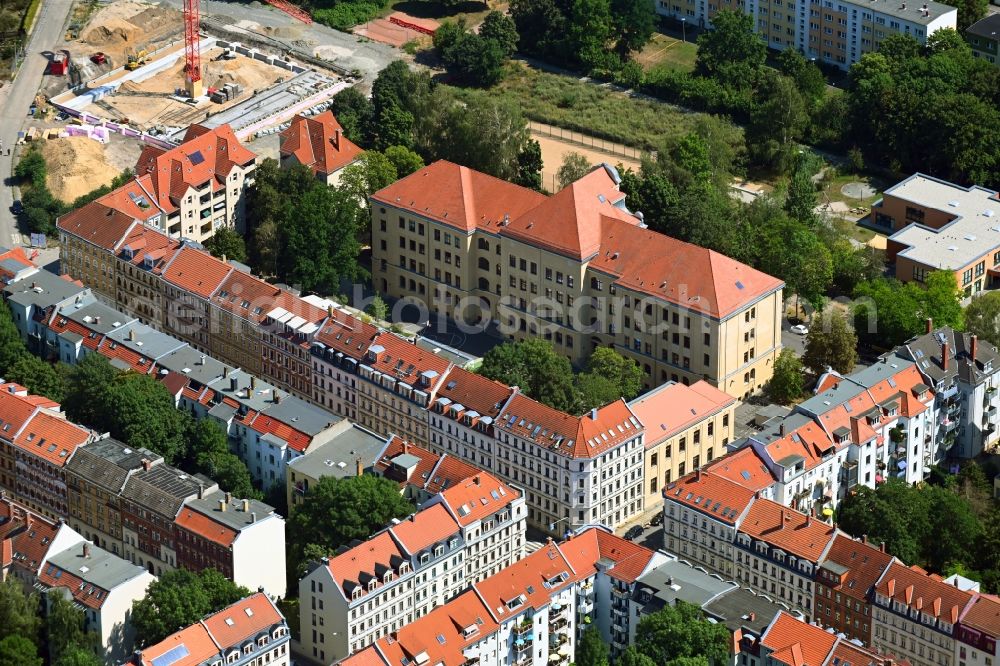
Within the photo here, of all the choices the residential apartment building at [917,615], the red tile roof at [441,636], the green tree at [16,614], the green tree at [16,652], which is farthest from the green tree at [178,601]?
the residential apartment building at [917,615]

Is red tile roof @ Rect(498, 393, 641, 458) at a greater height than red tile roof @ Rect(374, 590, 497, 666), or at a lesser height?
greater

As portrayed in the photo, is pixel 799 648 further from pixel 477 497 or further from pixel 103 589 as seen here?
pixel 103 589

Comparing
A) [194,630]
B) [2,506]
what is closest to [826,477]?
[194,630]

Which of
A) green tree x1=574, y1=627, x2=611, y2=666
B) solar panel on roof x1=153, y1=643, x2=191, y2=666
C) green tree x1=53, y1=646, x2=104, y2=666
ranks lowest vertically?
green tree x1=574, y1=627, x2=611, y2=666

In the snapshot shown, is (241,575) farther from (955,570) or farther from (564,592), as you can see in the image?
(955,570)

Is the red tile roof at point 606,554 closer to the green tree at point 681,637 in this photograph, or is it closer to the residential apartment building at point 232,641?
the green tree at point 681,637

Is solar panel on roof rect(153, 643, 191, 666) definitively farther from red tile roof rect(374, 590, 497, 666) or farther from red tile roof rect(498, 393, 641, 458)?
red tile roof rect(498, 393, 641, 458)

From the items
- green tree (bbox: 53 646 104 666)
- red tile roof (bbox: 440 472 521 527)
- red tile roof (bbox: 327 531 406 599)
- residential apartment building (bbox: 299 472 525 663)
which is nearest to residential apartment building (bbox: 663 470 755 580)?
residential apartment building (bbox: 299 472 525 663)
